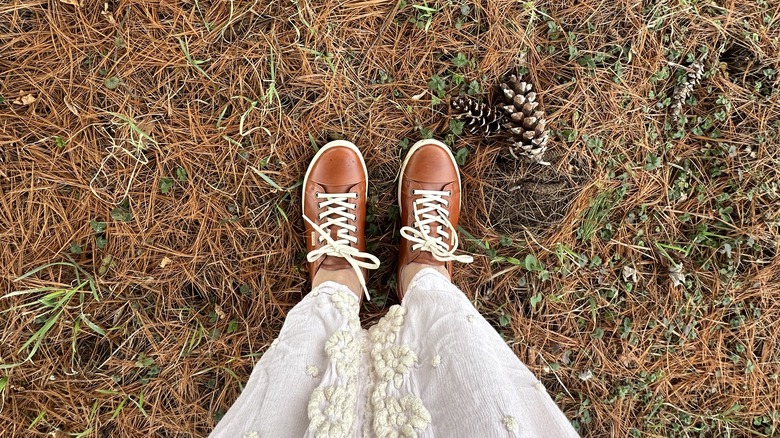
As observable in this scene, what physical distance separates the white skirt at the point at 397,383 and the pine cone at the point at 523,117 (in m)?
0.59

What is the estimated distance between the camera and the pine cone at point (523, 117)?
147 centimetres

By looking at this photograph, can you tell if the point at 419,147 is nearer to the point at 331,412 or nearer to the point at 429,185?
the point at 429,185

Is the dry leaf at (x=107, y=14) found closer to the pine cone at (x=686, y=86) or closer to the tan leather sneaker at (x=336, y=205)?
the tan leather sneaker at (x=336, y=205)

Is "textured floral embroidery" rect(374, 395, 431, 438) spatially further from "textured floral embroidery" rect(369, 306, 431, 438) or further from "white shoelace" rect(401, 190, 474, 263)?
"white shoelace" rect(401, 190, 474, 263)

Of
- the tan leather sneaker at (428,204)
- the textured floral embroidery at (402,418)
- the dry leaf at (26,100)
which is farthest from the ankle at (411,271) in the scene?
the dry leaf at (26,100)

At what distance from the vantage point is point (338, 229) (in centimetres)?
157

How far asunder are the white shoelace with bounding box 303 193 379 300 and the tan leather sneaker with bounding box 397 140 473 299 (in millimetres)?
153

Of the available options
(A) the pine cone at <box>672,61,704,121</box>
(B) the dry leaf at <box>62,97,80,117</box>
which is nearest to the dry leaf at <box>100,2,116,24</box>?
(B) the dry leaf at <box>62,97,80,117</box>

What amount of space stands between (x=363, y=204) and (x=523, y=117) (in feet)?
2.01

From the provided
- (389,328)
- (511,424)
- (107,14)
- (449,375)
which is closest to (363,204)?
(389,328)

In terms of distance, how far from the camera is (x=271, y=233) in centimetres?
154

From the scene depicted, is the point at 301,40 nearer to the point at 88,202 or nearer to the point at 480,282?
the point at 88,202

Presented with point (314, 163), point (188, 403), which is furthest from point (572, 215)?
point (188, 403)

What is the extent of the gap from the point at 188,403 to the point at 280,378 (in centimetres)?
69
